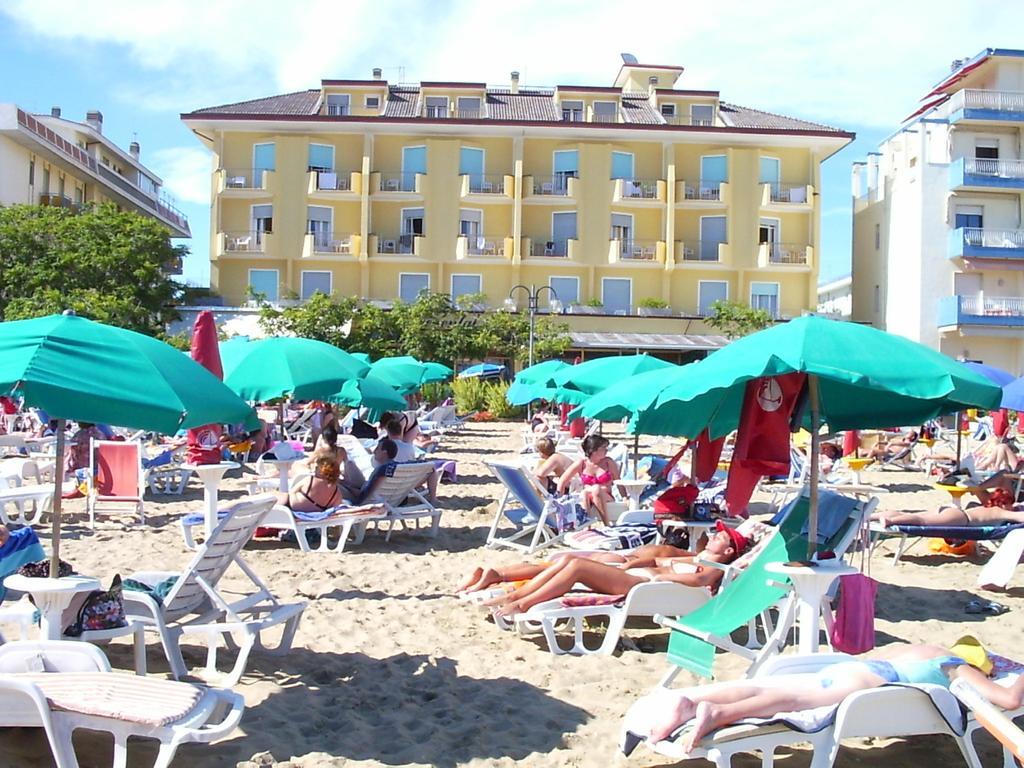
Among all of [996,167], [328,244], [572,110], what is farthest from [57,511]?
[996,167]

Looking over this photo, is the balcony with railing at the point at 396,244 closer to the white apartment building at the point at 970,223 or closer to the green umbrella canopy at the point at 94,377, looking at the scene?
the white apartment building at the point at 970,223

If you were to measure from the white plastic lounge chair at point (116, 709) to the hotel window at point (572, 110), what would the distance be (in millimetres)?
40996

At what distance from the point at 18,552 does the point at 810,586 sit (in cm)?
386

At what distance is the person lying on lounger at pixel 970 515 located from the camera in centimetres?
869

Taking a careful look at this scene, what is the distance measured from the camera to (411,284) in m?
41.7

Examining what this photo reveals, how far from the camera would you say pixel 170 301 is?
39500 millimetres

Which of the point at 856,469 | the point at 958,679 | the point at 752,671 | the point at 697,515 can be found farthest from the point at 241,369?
the point at 856,469

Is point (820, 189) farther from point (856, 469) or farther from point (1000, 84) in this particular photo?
point (856, 469)

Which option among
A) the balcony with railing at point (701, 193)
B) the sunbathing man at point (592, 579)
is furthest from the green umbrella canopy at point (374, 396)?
the balcony with railing at point (701, 193)

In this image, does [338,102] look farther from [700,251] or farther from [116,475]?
[116,475]

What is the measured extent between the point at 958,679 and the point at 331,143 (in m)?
39.9

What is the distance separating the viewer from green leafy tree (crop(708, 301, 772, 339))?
38781mm

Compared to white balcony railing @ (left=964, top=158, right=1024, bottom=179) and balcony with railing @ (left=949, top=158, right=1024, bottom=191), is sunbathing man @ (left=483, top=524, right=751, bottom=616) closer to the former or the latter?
balcony with railing @ (left=949, top=158, right=1024, bottom=191)

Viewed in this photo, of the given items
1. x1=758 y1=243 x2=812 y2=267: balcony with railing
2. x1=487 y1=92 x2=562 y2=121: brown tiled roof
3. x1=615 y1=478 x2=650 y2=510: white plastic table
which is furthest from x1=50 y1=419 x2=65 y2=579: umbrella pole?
x1=758 y1=243 x2=812 y2=267: balcony with railing
